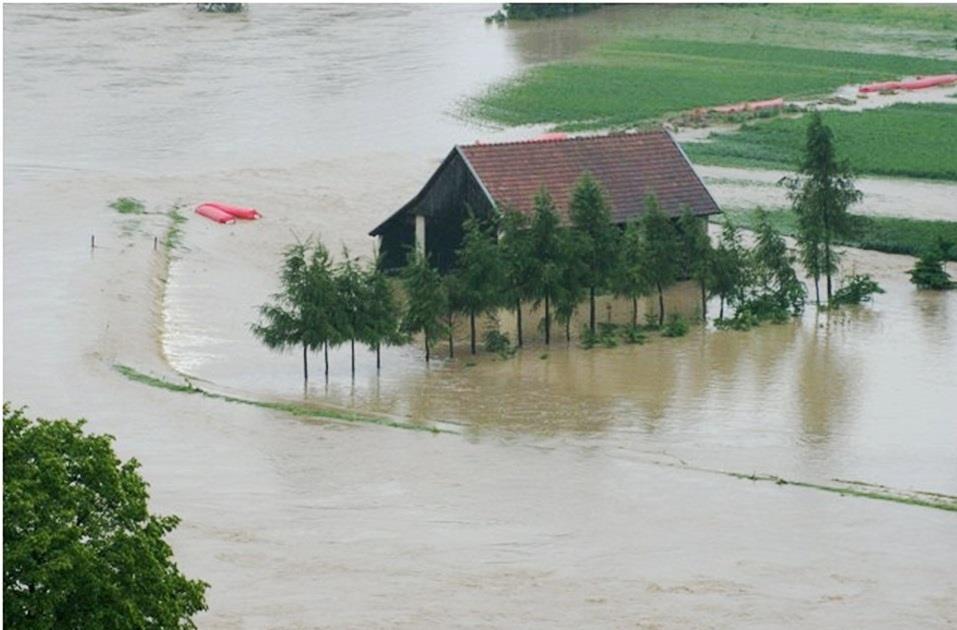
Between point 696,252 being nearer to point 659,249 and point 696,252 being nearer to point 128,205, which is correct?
point 659,249

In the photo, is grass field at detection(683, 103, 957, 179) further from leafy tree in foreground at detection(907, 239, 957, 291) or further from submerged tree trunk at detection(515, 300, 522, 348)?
submerged tree trunk at detection(515, 300, 522, 348)

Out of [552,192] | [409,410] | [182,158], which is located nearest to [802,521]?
[409,410]

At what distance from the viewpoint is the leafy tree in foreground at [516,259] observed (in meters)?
24.5

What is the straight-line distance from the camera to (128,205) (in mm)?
32781

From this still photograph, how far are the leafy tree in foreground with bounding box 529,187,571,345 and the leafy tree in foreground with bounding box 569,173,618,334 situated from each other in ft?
1.38

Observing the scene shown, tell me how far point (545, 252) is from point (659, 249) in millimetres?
1884

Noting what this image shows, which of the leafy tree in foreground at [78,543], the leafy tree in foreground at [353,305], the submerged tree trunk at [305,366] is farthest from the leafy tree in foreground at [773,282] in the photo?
the leafy tree in foreground at [78,543]

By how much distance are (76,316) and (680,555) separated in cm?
1126

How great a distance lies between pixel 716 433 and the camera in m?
21.1

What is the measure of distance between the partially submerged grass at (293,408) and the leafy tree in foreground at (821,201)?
8339mm

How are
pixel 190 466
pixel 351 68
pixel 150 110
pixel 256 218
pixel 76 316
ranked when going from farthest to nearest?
pixel 351 68 < pixel 150 110 < pixel 256 218 < pixel 76 316 < pixel 190 466

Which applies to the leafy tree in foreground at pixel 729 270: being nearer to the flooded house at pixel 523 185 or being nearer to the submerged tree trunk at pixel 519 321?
the flooded house at pixel 523 185

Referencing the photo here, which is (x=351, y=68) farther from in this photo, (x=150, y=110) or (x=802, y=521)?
(x=802, y=521)

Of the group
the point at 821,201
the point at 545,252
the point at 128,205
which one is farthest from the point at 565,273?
the point at 128,205
